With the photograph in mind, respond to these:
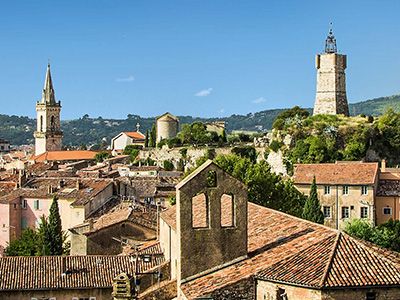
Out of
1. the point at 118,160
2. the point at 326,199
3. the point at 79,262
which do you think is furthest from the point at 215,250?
the point at 118,160

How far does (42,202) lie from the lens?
218ft

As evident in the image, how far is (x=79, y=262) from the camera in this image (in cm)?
3541

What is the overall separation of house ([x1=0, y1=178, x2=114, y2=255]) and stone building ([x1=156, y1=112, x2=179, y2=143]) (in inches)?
2524

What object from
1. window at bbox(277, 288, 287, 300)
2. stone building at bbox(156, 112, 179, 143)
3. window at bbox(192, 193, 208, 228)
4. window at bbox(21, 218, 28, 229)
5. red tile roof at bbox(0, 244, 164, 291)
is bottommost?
window at bbox(21, 218, 28, 229)

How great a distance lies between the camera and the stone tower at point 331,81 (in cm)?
9456

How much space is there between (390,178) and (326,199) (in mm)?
6375

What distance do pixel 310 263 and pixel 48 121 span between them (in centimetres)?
15225

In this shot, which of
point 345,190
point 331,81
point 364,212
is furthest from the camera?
point 331,81

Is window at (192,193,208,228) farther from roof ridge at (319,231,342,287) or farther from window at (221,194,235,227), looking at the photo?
roof ridge at (319,231,342,287)

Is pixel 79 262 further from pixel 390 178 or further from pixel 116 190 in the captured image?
pixel 390 178

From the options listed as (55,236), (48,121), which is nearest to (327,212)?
(55,236)

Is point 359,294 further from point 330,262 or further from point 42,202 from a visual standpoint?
point 42,202

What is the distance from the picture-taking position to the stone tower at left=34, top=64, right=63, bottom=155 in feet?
547

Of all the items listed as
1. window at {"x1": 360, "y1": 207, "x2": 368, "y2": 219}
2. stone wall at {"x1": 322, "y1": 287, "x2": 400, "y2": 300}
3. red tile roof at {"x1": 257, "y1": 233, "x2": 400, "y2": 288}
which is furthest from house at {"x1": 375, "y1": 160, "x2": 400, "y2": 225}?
stone wall at {"x1": 322, "y1": 287, "x2": 400, "y2": 300}
